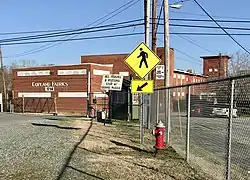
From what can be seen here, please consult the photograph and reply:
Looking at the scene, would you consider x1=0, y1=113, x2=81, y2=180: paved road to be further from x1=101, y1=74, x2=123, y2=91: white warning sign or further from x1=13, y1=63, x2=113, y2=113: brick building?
x1=13, y1=63, x2=113, y2=113: brick building

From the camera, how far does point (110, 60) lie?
184ft

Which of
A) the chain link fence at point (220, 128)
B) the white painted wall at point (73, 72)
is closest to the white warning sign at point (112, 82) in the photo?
the chain link fence at point (220, 128)

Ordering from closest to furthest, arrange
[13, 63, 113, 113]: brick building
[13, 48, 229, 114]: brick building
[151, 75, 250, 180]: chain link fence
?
1. [151, 75, 250, 180]: chain link fence
2. [13, 48, 229, 114]: brick building
3. [13, 63, 113, 113]: brick building

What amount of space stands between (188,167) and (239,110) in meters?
3.00

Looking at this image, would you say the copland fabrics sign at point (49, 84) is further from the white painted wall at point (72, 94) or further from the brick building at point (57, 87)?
the white painted wall at point (72, 94)

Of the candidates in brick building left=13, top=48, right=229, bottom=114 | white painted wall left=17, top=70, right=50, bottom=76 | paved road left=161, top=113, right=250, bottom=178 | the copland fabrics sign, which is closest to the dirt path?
paved road left=161, top=113, right=250, bottom=178

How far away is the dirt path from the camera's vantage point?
26.3 feet

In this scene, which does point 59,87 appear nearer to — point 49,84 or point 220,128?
point 49,84

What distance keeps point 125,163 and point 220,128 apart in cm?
244

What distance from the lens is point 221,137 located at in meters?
8.23

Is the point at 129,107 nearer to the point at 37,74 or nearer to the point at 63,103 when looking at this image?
the point at 63,103

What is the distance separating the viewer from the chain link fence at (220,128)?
655 centimetres

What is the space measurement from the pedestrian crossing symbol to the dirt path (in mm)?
2537

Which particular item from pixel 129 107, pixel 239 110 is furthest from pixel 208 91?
pixel 129 107
